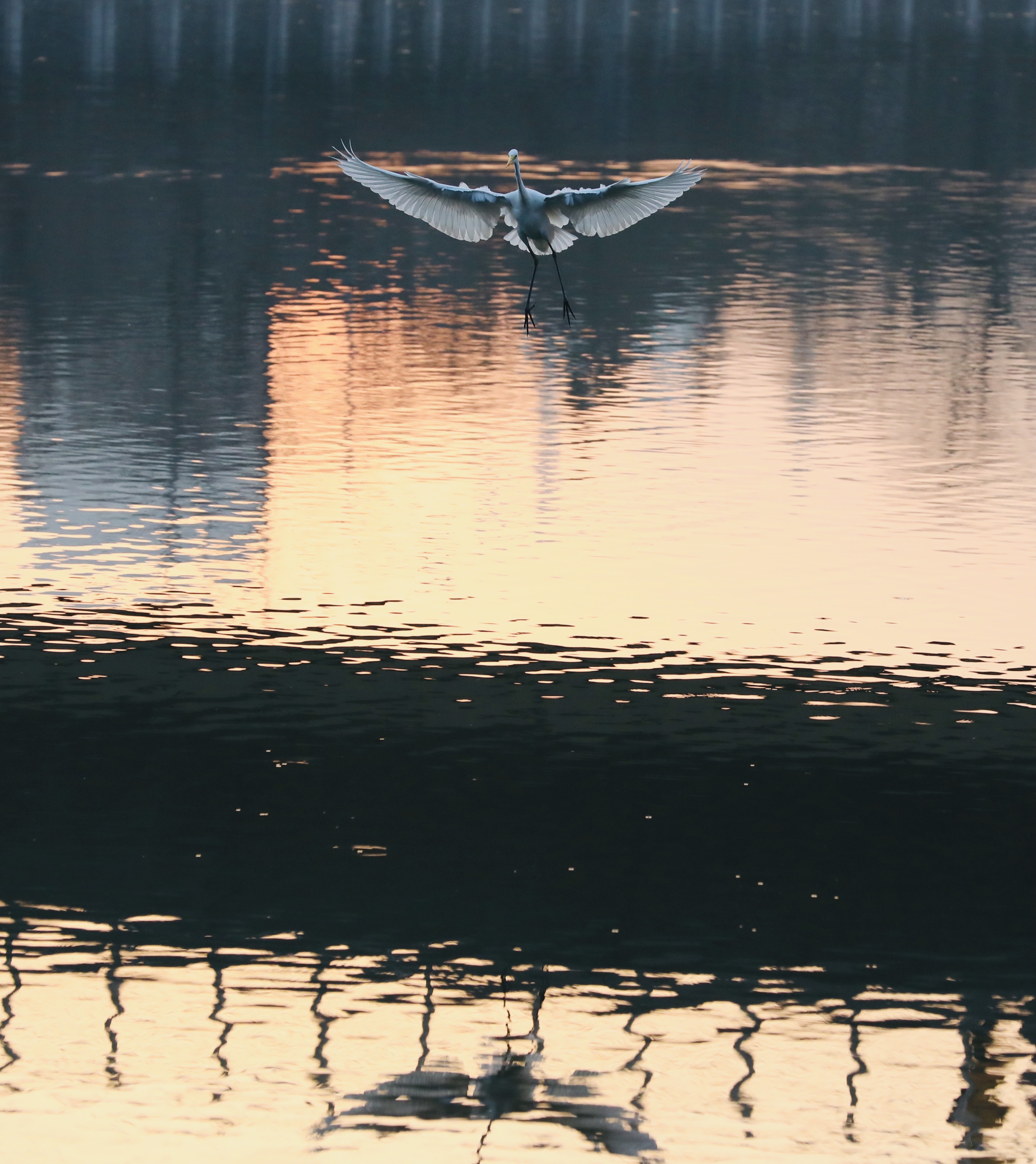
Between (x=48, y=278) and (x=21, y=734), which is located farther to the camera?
(x=48, y=278)

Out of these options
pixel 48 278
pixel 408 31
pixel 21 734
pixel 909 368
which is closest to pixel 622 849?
pixel 21 734

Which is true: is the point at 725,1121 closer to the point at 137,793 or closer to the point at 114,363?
the point at 137,793

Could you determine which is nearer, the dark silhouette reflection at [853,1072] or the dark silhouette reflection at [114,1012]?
the dark silhouette reflection at [853,1072]

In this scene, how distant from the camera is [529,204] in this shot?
15.8 metres

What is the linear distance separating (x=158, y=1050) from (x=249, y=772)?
292cm

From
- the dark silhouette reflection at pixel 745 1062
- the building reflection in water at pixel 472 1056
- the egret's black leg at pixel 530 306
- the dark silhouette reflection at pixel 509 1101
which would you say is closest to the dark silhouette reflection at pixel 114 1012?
the building reflection in water at pixel 472 1056

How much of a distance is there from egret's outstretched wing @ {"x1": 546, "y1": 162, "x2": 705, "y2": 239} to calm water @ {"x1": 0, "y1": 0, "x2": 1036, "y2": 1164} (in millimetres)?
2192

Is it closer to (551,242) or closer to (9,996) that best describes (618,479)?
(551,242)

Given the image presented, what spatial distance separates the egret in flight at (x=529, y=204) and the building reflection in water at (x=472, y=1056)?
25.4ft

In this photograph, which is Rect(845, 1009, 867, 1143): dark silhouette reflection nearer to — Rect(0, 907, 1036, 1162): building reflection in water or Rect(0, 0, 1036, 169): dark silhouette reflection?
Rect(0, 907, 1036, 1162): building reflection in water

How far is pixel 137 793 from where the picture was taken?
35.7 ft

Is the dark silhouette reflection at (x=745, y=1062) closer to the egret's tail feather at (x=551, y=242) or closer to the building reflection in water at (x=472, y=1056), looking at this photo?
the building reflection in water at (x=472, y=1056)

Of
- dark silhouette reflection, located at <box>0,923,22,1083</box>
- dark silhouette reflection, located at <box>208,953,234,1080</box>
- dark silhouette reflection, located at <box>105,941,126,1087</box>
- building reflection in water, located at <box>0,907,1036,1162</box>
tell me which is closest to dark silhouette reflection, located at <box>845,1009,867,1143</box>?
building reflection in water, located at <box>0,907,1036,1162</box>

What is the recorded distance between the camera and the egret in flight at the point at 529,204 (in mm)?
15648
